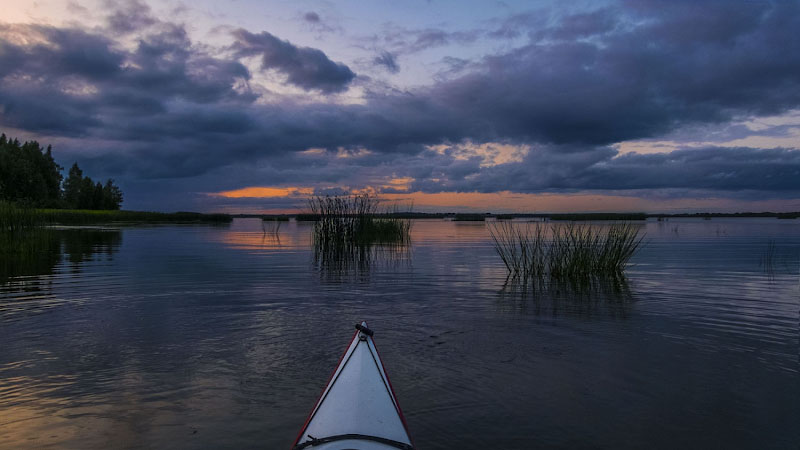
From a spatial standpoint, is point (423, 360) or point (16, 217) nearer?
point (423, 360)

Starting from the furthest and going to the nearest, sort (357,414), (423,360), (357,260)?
(357,260)
(423,360)
(357,414)

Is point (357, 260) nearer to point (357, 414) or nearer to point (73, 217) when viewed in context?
point (357, 414)

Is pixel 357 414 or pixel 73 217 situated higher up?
pixel 73 217

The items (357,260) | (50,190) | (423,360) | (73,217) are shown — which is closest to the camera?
(423,360)

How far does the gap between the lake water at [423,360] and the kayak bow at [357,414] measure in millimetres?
1170

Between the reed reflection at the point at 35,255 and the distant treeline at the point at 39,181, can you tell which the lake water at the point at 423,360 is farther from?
the distant treeline at the point at 39,181

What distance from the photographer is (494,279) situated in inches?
713

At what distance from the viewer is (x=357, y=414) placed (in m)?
4.52

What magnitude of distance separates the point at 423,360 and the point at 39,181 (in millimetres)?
97073

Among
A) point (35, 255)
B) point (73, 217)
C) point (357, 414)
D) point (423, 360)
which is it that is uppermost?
point (73, 217)

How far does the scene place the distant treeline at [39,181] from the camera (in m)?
75.6

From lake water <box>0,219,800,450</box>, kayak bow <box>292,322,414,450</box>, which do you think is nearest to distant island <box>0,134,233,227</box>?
lake water <box>0,219,800,450</box>

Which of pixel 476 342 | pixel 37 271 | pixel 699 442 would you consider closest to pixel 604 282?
pixel 476 342

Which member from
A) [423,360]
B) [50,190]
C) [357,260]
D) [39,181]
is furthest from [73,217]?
[423,360]
